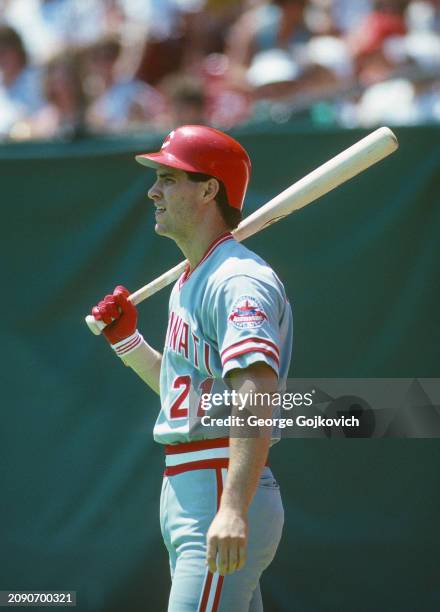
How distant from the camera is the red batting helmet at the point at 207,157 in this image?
9.15ft

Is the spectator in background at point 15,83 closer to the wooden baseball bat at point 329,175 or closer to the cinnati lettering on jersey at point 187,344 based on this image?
the wooden baseball bat at point 329,175

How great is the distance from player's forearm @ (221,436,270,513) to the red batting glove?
96 centimetres

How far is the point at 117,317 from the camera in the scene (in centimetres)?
330

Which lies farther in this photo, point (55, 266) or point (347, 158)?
point (55, 266)

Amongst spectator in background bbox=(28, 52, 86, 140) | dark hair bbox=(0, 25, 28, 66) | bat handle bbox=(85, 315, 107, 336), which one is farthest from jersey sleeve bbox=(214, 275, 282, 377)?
dark hair bbox=(0, 25, 28, 66)

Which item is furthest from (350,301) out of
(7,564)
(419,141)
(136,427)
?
(7,564)

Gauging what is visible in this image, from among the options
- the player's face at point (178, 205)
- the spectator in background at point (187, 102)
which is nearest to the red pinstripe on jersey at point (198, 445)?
the player's face at point (178, 205)

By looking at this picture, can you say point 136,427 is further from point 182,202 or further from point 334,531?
point 182,202

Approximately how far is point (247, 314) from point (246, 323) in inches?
1.1

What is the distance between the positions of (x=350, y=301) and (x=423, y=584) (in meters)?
1.18

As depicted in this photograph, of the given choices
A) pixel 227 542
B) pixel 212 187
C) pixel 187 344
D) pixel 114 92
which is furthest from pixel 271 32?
pixel 227 542

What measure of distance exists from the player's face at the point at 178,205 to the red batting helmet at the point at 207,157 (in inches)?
2.0

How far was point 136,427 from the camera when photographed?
4109mm

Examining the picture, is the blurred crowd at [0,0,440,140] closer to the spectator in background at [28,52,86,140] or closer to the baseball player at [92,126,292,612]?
the spectator in background at [28,52,86,140]
